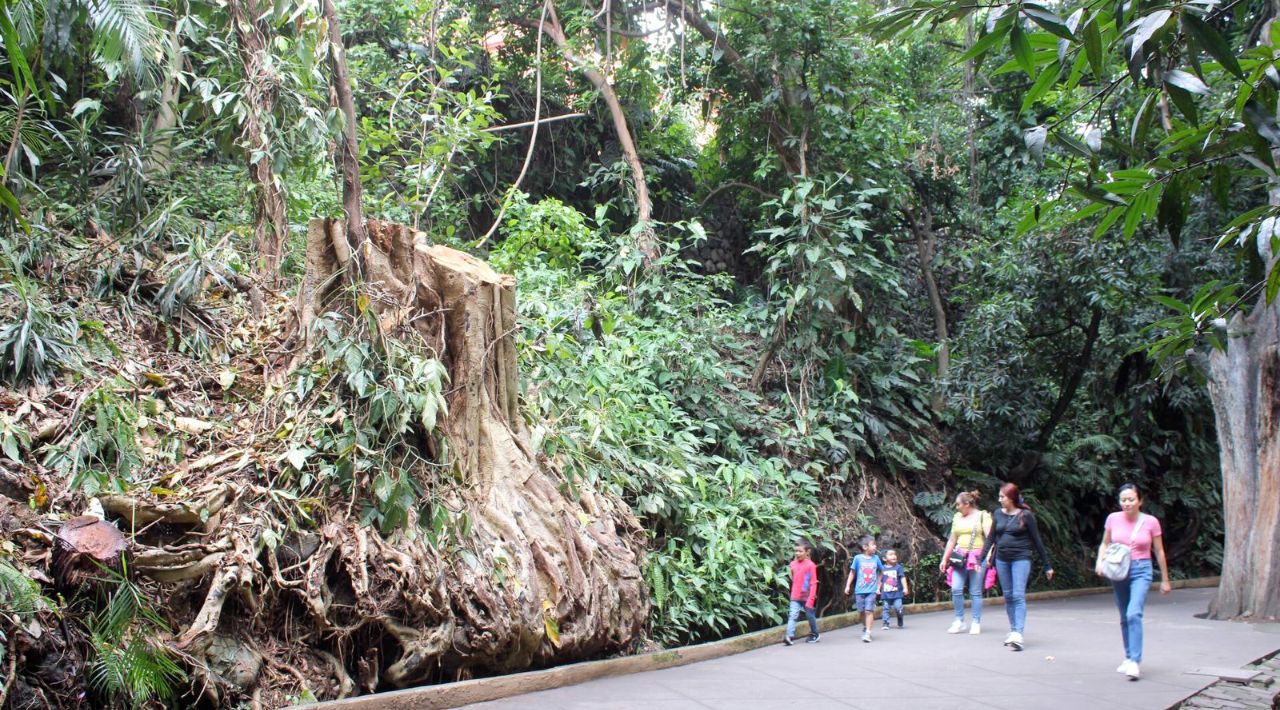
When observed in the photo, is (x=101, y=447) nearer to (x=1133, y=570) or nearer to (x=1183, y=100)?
(x=1183, y=100)

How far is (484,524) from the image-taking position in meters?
7.70

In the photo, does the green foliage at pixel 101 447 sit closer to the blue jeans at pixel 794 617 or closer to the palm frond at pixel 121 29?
the palm frond at pixel 121 29

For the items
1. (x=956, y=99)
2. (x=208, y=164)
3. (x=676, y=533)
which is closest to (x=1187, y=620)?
(x=676, y=533)

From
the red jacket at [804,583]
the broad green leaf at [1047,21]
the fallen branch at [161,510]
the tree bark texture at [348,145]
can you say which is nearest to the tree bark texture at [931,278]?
the red jacket at [804,583]

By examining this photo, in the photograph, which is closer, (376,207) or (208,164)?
(376,207)

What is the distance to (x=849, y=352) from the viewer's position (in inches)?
604

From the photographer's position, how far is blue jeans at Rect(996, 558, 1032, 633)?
30.4ft

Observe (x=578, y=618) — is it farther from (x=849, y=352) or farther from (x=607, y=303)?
(x=849, y=352)

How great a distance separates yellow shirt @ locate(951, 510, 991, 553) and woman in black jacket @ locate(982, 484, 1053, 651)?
718mm

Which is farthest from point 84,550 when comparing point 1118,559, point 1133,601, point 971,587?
point 971,587

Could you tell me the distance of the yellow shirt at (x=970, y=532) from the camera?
1025 cm

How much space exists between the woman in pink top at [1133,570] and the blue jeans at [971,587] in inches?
93.5

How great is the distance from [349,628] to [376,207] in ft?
22.0

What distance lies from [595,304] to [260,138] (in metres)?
5.14
